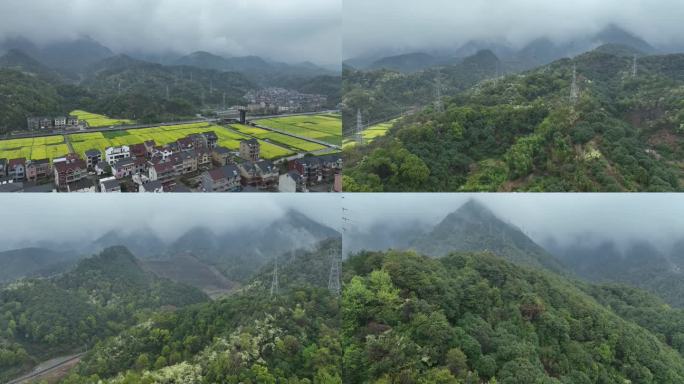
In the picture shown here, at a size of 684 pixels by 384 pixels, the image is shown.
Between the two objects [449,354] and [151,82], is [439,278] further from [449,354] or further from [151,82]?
[151,82]

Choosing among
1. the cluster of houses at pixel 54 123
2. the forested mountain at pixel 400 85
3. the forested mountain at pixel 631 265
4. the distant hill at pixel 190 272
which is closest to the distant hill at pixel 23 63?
the cluster of houses at pixel 54 123

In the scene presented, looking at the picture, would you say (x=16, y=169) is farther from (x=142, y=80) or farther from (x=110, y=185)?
(x=142, y=80)

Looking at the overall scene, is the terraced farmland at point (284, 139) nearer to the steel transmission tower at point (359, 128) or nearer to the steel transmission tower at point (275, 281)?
the steel transmission tower at point (359, 128)

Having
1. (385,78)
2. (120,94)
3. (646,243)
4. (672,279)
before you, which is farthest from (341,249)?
(672,279)

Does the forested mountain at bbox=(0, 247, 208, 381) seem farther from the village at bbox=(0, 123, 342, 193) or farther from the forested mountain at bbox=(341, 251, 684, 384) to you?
the forested mountain at bbox=(341, 251, 684, 384)

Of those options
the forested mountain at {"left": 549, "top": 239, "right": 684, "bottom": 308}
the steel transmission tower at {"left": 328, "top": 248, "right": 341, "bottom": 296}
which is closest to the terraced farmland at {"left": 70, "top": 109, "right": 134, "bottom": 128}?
the steel transmission tower at {"left": 328, "top": 248, "right": 341, "bottom": 296}

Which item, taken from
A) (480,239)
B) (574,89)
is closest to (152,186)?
(480,239)
